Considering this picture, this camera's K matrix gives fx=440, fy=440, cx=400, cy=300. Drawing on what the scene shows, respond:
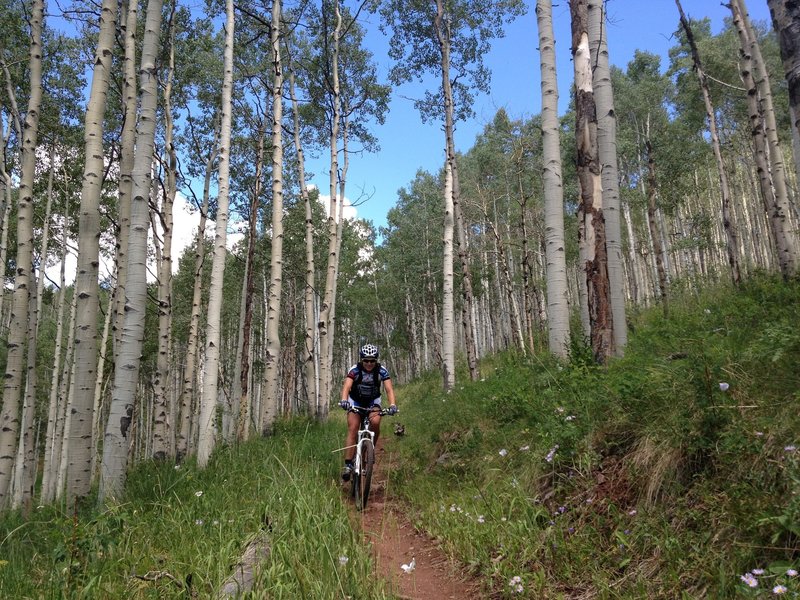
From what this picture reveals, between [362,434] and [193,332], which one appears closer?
[362,434]

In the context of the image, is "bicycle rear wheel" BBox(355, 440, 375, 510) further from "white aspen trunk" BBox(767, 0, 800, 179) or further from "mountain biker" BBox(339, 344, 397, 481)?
"white aspen trunk" BBox(767, 0, 800, 179)

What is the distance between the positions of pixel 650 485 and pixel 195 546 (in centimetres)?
329

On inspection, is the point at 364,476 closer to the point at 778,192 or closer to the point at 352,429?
the point at 352,429

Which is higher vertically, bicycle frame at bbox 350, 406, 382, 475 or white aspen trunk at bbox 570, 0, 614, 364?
white aspen trunk at bbox 570, 0, 614, 364

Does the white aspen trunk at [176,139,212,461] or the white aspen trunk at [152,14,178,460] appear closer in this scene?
the white aspen trunk at [152,14,178,460]

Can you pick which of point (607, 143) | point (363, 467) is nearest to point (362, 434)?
point (363, 467)

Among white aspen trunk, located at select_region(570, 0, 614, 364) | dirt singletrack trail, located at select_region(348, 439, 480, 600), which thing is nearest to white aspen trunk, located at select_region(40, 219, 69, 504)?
dirt singletrack trail, located at select_region(348, 439, 480, 600)

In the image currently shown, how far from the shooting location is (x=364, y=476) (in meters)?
5.18

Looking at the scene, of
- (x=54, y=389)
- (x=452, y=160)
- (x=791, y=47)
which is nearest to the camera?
(x=791, y=47)

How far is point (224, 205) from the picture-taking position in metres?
7.93

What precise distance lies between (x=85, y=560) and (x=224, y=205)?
618cm

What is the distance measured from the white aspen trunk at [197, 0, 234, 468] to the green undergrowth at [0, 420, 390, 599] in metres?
1.74

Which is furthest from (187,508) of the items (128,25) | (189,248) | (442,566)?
(189,248)

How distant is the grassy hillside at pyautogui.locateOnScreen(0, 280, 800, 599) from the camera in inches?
96.1
